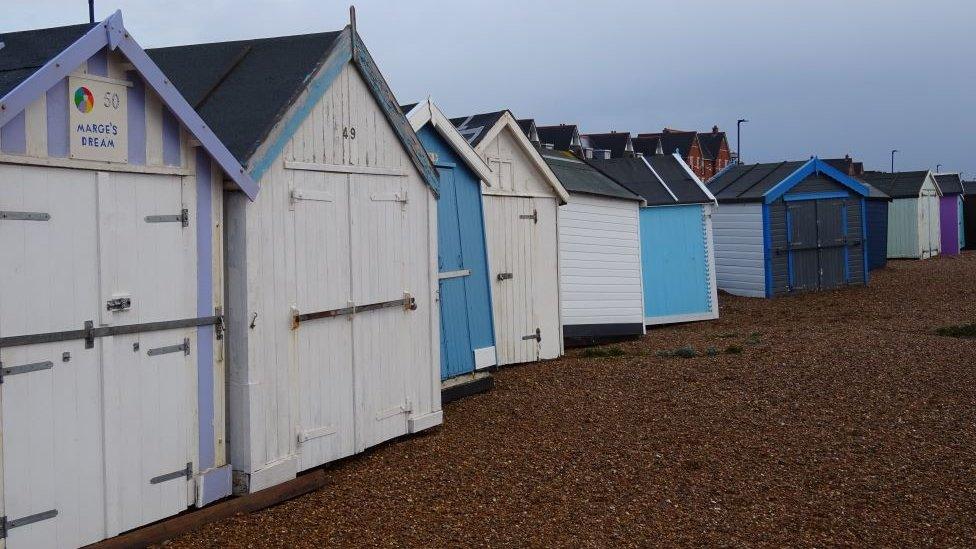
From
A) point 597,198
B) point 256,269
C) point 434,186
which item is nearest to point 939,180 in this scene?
point 597,198

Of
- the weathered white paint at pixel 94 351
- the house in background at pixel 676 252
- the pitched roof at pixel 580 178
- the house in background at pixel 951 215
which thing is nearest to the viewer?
the weathered white paint at pixel 94 351

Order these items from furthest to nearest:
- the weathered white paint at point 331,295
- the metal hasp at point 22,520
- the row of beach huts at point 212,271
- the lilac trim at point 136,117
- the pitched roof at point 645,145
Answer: the pitched roof at point 645,145, the weathered white paint at point 331,295, the lilac trim at point 136,117, the row of beach huts at point 212,271, the metal hasp at point 22,520

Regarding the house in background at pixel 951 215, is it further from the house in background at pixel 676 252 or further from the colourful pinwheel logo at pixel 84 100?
the colourful pinwheel logo at pixel 84 100

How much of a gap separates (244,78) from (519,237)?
20.1 ft

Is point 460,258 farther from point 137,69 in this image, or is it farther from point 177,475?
point 137,69

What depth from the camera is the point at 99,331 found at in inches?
232

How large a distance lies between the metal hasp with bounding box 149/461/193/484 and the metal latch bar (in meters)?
Result: 0.75

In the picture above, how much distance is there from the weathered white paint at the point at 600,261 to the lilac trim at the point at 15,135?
984 cm

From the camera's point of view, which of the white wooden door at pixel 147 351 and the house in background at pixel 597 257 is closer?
the white wooden door at pixel 147 351

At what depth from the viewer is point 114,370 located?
236 inches

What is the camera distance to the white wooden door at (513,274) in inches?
516

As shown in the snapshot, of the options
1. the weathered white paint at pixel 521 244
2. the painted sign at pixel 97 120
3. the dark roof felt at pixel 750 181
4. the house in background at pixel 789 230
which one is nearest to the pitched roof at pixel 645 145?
the dark roof felt at pixel 750 181

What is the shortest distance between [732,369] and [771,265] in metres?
10.5

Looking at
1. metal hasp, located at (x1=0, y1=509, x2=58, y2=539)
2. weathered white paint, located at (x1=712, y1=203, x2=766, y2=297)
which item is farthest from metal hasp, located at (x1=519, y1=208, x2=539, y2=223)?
weathered white paint, located at (x1=712, y1=203, x2=766, y2=297)
